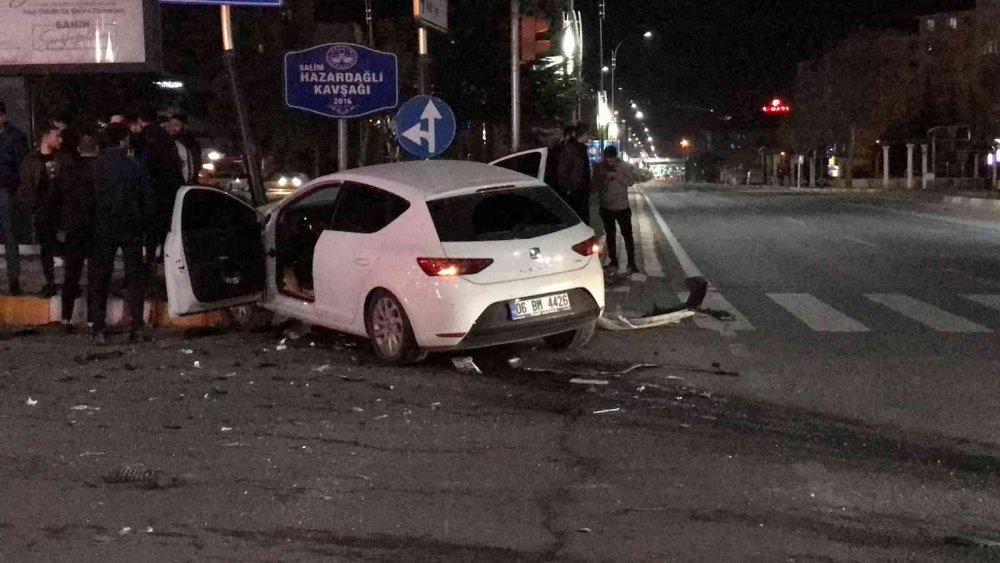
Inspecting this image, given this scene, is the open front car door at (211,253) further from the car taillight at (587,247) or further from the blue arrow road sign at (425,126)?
the blue arrow road sign at (425,126)

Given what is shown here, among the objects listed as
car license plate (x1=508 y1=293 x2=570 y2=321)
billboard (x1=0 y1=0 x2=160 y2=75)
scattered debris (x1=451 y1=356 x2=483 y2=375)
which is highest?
billboard (x1=0 y1=0 x2=160 y2=75)

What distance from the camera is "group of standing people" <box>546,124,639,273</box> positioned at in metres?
14.7

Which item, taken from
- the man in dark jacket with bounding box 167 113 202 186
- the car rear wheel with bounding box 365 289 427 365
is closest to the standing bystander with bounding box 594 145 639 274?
the man in dark jacket with bounding box 167 113 202 186

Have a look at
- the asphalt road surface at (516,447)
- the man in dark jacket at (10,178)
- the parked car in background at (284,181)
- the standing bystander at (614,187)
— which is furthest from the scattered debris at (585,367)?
the parked car in background at (284,181)

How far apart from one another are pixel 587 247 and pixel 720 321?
2715mm

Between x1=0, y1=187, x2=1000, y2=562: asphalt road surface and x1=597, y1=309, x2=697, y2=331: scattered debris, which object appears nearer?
x1=0, y1=187, x2=1000, y2=562: asphalt road surface

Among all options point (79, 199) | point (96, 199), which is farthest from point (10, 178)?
point (96, 199)

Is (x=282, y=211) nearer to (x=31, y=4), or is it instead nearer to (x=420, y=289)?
(x=420, y=289)

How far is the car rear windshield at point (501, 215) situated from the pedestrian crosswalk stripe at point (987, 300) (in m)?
5.73

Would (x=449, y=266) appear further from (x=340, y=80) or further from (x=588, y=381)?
(x=340, y=80)

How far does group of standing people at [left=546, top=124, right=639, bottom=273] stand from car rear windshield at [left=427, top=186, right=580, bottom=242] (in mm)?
4769

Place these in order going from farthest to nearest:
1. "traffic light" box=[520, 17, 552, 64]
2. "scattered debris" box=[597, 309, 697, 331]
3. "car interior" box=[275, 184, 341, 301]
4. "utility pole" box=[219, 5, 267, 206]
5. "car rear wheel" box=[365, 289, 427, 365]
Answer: "traffic light" box=[520, 17, 552, 64]
"utility pole" box=[219, 5, 267, 206]
"scattered debris" box=[597, 309, 697, 331]
"car interior" box=[275, 184, 341, 301]
"car rear wheel" box=[365, 289, 427, 365]

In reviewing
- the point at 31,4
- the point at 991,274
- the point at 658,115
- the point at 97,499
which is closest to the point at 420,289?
→ the point at 97,499

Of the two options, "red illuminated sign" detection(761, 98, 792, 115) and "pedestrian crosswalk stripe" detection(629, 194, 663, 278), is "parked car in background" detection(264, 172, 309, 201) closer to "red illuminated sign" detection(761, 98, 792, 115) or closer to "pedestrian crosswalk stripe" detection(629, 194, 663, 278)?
"pedestrian crosswalk stripe" detection(629, 194, 663, 278)
